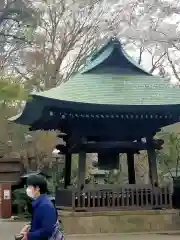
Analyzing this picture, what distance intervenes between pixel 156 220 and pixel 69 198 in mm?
2169

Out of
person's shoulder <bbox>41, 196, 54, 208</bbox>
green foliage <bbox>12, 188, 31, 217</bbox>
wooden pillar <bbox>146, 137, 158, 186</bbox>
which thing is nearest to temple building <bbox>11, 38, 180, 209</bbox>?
wooden pillar <bbox>146, 137, 158, 186</bbox>

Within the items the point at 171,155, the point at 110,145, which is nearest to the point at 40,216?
the point at 110,145

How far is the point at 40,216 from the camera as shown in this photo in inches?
220

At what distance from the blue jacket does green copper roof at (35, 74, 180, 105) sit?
6.97m

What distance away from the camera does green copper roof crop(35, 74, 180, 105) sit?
510 inches

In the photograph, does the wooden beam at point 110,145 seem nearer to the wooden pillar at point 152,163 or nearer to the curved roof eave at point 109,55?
Result: the wooden pillar at point 152,163

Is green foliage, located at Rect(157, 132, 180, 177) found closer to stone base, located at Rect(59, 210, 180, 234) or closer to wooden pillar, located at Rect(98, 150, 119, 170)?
A: wooden pillar, located at Rect(98, 150, 119, 170)

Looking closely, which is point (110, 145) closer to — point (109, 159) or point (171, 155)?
point (109, 159)

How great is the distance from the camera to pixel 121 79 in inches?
554

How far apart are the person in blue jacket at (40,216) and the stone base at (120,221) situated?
297 inches

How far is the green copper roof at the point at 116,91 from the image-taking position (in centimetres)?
1296

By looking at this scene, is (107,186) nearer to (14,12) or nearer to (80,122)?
(80,122)

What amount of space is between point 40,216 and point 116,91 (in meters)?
8.11

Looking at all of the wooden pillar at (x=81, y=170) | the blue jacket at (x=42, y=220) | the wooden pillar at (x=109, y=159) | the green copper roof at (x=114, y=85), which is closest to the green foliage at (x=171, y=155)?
the wooden pillar at (x=109, y=159)
